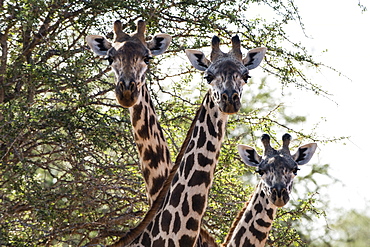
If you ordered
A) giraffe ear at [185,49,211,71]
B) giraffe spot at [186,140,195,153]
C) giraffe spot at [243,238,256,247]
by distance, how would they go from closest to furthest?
giraffe spot at [186,140,195,153]
giraffe ear at [185,49,211,71]
giraffe spot at [243,238,256,247]

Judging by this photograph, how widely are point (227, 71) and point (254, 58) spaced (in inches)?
33.8

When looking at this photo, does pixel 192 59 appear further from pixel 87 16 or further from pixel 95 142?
pixel 87 16

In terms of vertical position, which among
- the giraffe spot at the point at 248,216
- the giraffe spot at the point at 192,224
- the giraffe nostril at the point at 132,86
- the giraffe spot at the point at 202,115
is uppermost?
the giraffe nostril at the point at 132,86

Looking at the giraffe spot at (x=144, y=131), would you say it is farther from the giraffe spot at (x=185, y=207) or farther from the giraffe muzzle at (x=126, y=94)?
the giraffe spot at (x=185, y=207)

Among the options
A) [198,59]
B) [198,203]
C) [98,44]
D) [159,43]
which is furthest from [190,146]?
[98,44]

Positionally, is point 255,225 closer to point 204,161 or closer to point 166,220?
point 204,161

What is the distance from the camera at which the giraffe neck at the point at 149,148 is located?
269 inches

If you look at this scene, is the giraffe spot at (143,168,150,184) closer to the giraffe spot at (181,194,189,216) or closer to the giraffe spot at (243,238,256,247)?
the giraffe spot at (243,238,256,247)

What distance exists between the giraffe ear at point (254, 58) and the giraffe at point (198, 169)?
1.56 ft

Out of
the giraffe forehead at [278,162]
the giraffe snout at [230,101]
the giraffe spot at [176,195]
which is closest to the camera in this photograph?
the giraffe snout at [230,101]

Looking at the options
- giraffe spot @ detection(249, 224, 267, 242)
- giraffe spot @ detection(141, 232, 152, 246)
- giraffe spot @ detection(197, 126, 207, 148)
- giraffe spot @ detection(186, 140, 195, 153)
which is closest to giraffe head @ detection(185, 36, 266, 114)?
giraffe spot @ detection(197, 126, 207, 148)

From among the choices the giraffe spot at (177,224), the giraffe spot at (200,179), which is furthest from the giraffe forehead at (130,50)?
the giraffe spot at (177,224)

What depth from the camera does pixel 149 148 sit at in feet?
22.6

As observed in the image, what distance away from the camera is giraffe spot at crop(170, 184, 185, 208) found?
5590 millimetres
